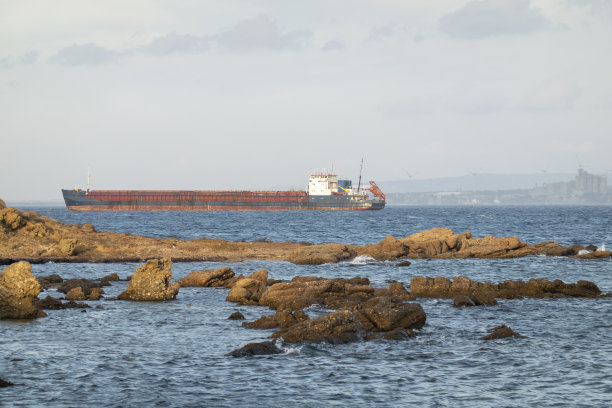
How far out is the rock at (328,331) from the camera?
58.7 feet

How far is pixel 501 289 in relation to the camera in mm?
27359

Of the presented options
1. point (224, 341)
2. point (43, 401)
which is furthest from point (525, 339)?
point (43, 401)

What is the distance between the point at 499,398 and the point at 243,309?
39.6 feet

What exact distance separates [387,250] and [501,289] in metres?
16.1

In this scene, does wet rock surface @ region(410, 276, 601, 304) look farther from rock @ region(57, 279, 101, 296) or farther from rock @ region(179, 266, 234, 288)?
rock @ region(57, 279, 101, 296)

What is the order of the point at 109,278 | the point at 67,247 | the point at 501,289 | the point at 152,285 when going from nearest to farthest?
the point at 152,285 < the point at 501,289 < the point at 109,278 < the point at 67,247

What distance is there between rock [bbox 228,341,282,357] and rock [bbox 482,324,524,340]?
6027 mm

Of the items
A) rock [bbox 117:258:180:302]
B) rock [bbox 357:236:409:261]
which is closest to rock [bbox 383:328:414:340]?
rock [bbox 117:258:180:302]

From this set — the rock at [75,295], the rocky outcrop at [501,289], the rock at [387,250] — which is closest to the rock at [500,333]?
the rocky outcrop at [501,289]

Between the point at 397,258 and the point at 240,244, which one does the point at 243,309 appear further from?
the point at 240,244

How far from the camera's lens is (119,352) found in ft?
55.5

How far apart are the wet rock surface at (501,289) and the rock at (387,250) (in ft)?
47.5

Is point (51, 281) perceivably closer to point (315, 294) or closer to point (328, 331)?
point (315, 294)

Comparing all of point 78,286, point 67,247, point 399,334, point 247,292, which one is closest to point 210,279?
point 247,292
